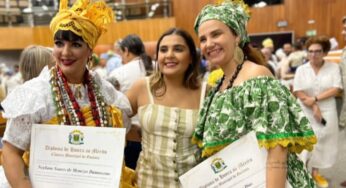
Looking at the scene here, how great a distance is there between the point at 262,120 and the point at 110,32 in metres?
12.7

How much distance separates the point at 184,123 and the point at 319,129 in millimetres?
2554

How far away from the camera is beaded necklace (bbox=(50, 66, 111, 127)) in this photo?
1.34 meters

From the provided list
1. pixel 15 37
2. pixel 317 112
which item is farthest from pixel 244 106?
pixel 15 37

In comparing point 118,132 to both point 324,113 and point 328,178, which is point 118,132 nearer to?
point 324,113

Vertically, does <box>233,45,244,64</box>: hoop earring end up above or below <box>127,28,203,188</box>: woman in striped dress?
above

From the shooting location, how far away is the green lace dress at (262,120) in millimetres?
1206

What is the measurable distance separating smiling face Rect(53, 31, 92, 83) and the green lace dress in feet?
1.75

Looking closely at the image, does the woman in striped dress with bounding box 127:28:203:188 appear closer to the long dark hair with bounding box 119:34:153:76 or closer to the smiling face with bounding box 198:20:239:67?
the smiling face with bounding box 198:20:239:67

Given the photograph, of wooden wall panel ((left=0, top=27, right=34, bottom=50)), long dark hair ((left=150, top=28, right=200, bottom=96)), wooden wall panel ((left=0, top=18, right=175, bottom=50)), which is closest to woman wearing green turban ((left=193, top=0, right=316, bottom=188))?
long dark hair ((left=150, top=28, right=200, bottom=96))

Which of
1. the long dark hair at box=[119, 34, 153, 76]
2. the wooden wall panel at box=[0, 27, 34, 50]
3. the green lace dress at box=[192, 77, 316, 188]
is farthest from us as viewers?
the wooden wall panel at box=[0, 27, 34, 50]

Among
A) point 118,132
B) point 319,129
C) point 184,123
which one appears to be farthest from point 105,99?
point 319,129

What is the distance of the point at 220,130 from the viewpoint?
1.28m

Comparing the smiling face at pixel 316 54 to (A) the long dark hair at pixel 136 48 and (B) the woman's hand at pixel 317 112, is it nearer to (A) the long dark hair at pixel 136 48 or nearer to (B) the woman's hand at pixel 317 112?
(B) the woman's hand at pixel 317 112

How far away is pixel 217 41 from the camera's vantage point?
1312 mm
